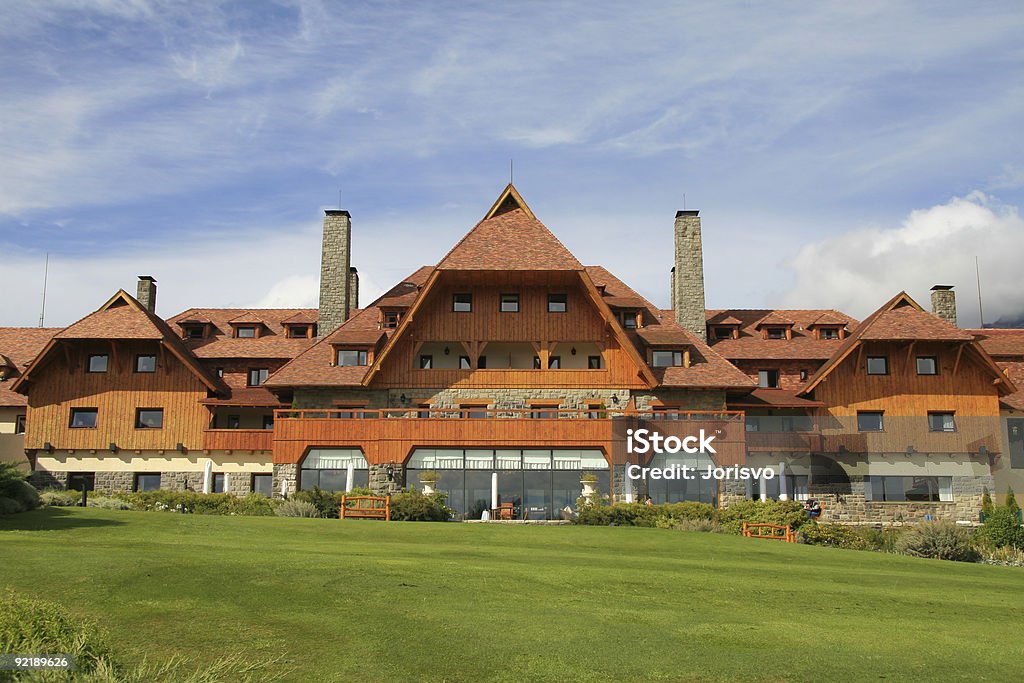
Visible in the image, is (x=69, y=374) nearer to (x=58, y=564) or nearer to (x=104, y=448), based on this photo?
(x=104, y=448)

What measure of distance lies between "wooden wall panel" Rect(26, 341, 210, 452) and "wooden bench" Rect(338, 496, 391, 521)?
15.6 meters

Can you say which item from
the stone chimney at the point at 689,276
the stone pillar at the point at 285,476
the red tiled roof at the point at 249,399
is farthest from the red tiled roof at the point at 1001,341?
the red tiled roof at the point at 249,399

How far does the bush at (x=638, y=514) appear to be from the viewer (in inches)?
1272

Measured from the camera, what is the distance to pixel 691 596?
17.0 m

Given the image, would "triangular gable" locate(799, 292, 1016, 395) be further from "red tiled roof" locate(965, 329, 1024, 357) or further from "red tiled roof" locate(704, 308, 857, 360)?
"red tiled roof" locate(965, 329, 1024, 357)

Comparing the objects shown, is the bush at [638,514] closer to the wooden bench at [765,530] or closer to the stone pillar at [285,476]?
the wooden bench at [765,530]

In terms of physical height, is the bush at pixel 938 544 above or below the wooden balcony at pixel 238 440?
below

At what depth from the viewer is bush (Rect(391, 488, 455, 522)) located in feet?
105

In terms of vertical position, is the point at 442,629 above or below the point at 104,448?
below

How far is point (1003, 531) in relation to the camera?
31.9 metres

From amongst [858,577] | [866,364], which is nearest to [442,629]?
[858,577]

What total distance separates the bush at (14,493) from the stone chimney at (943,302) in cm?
4496

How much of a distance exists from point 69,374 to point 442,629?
38114mm

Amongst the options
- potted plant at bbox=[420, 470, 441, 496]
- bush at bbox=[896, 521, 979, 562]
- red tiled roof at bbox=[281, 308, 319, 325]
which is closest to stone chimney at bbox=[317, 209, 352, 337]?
red tiled roof at bbox=[281, 308, 319, 325]
